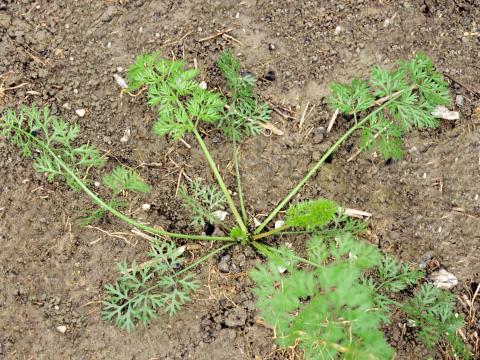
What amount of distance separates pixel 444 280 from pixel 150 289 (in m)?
1.72

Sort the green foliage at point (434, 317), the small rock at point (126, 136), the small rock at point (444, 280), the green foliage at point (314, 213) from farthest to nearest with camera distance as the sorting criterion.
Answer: the small rock at point (126, 136) → the small rock at point (444, 280) → the green foliage at point (434, 317) → the green foliage at point (314, 213)

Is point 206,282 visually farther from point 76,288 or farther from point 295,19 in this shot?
point 295,19

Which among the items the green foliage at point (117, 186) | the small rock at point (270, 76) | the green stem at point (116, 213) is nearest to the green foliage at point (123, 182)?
the green foliage at point (117, 186)

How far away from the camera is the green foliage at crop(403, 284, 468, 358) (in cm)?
297

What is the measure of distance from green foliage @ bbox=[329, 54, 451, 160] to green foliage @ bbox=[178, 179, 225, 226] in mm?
902

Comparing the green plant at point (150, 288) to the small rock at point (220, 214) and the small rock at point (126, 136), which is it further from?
the small rock at point (126, 136)

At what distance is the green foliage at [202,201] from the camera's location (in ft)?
10.7

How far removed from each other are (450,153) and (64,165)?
2.34 m

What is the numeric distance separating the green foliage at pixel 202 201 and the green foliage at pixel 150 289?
0.25 meters

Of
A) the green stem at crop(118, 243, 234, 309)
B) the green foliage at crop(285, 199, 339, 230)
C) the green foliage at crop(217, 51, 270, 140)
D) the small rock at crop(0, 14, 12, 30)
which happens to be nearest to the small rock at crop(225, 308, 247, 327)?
the green stem at crop(118, 243, 234, 309)

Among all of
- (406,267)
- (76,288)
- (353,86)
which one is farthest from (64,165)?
(406,267)

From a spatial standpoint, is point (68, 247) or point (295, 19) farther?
point (295, 19)

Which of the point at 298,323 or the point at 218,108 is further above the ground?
the point at 218,108

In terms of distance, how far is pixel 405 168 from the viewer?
3.35 m
